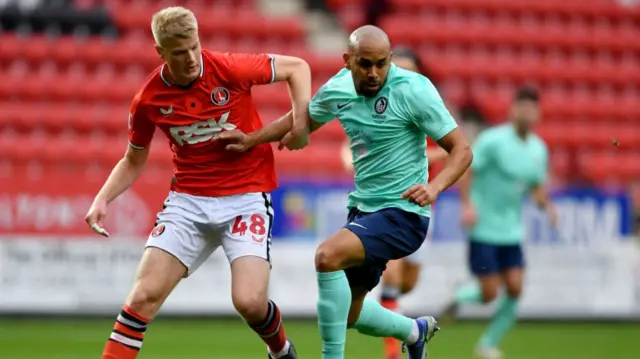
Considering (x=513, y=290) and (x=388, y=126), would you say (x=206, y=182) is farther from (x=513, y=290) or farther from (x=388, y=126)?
(x=513, y=290)

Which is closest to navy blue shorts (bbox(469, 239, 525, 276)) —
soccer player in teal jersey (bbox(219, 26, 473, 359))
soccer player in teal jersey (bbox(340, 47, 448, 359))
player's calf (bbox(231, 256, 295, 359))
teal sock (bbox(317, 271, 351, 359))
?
soccer player in teal jersey (bbox(340, 47, 448, 359))

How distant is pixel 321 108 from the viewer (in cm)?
592

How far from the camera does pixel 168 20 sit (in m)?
5.45

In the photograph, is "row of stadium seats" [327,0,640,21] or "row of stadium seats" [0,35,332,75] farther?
"row of stadium seats" [327,0,640,21]

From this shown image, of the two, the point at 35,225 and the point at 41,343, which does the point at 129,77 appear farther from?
the point at 41,343

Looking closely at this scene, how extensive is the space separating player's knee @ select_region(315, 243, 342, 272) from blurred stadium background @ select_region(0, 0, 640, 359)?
3.69m

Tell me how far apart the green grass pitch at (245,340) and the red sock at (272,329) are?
2.62m

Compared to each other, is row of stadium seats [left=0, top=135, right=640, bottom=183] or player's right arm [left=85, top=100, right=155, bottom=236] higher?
player's right arm [left=85, top=100, right=155, bottom=236]

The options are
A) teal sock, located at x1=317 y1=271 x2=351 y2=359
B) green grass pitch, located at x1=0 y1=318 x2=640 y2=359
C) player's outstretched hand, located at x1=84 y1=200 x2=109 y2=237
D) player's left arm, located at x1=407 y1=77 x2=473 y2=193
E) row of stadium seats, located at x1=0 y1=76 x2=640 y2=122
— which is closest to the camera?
player's left arm, located at x1=407 y1=77 x2=473 y2=193

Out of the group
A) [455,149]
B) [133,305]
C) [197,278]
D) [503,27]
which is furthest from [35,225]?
[503,27]

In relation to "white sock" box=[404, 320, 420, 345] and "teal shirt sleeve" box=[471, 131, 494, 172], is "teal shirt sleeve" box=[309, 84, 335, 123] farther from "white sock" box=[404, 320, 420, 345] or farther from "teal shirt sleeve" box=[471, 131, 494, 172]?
"teal shirt sleeve" box=[471, 131, 494, 172]

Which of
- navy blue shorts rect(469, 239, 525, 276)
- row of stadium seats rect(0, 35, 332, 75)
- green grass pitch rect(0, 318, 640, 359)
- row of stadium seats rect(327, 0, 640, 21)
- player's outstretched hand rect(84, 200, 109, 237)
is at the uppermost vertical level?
row of stadium seats rect(327, 0, 640, 21)

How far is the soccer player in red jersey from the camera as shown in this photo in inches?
223

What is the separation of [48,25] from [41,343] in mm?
7687
